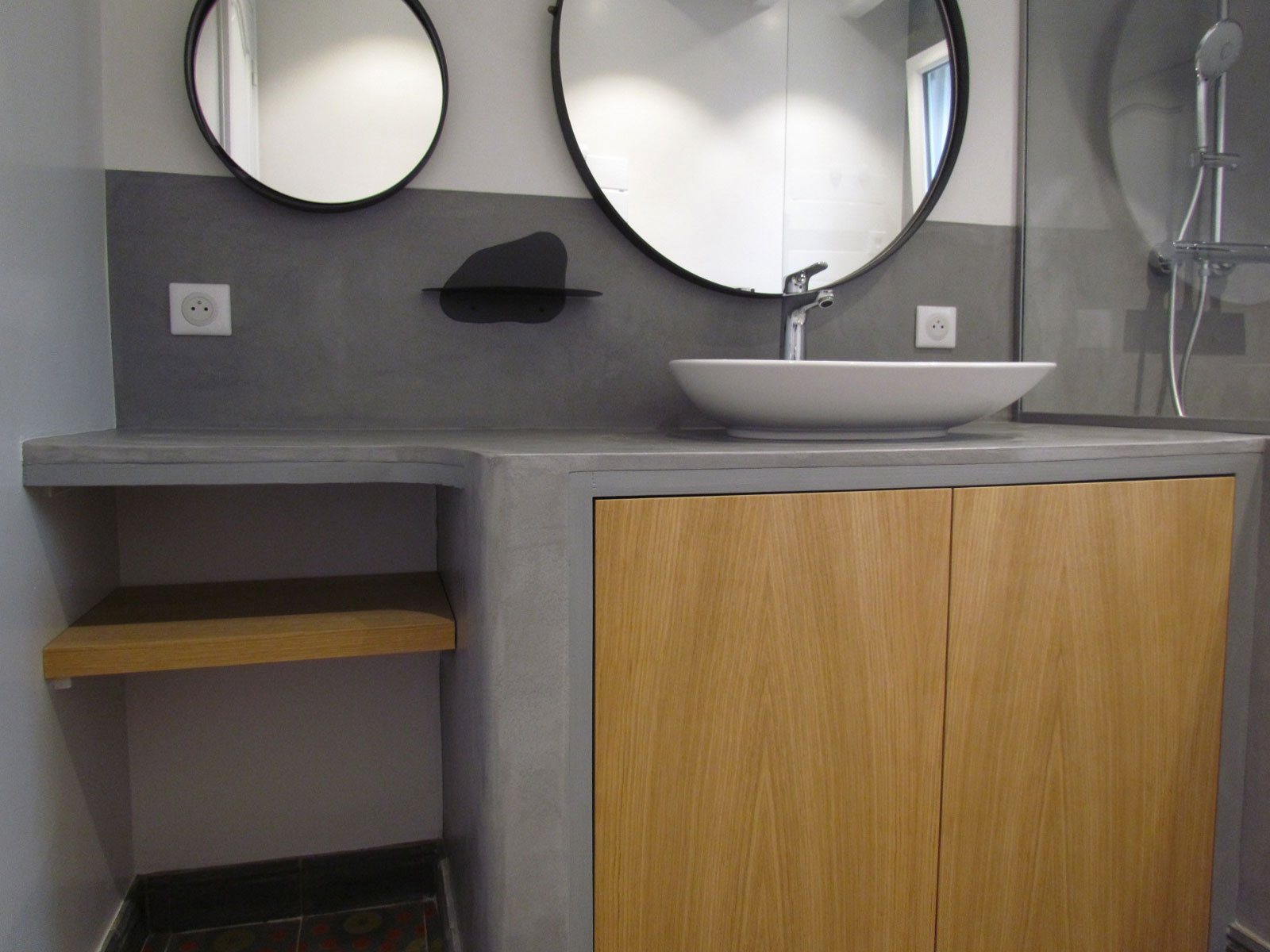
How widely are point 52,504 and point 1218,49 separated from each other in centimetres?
185

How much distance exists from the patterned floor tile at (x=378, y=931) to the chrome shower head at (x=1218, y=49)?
190 cm

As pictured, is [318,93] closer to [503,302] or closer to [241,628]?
[503,302]

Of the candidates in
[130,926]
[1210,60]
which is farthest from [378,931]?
[1210,60]

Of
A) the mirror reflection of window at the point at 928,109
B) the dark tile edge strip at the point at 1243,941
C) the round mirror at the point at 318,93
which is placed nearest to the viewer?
the dark tile edge strip at the point at 1243,941

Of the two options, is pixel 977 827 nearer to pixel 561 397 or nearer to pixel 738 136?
pixel 561 397

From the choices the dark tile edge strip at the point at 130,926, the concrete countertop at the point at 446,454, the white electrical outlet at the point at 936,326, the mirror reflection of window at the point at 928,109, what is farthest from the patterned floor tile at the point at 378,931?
the mirror reflection of window at the point at 928,109

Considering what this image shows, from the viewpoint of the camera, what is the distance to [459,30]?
1414mm

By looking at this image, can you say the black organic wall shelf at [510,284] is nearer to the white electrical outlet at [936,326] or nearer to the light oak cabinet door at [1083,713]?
the white electrical outlet at [936,326]

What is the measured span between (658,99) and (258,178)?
2.24 ft

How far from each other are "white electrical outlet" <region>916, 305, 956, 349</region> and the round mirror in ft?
3.19

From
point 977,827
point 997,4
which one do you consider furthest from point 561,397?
point 997,4

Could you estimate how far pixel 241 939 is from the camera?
1404mm

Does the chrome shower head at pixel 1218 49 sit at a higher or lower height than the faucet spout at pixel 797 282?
higher

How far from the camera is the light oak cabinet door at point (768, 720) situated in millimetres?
Result: 953
